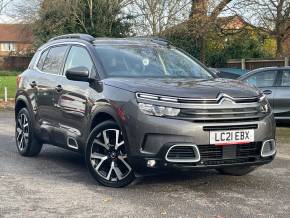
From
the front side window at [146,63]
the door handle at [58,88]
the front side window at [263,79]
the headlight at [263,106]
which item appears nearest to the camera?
the headlight at [263,106]

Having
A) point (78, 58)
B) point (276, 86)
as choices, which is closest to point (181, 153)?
point (78, 58)

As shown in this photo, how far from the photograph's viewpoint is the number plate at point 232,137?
6.01 meters

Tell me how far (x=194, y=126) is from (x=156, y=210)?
959 mm

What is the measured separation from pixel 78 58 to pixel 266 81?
6651 mm

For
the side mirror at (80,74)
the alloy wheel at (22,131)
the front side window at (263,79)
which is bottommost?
the alloy wheel at (22,131)

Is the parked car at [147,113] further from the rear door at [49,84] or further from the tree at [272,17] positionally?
the tree at [272,17]

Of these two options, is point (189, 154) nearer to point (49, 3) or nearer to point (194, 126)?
point (194, 126)

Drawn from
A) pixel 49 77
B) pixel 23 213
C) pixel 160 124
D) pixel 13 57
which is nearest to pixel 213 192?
pixel 160 124

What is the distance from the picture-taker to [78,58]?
25.1 feet

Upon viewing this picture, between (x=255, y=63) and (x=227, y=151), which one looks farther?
(x=255, y=63)

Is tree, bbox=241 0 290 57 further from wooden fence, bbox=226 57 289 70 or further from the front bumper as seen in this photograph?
the front bumper

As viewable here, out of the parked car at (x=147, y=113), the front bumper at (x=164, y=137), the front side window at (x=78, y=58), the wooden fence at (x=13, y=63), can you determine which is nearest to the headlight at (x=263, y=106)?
the parked car at (x=147, y=113)

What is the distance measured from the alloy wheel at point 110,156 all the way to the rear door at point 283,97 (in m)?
6.99

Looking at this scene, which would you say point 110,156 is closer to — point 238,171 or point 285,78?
point 238,171
